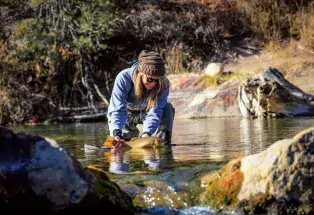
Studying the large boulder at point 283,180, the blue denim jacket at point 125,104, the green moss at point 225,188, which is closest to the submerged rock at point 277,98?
the blue denim jacket at point 125,104

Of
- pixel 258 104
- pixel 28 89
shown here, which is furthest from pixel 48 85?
pixel 258 104

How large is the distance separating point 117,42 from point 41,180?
15.7 meters

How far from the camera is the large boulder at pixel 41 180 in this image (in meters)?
3.86

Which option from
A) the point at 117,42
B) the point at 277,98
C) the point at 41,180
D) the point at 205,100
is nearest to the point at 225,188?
the point at 41,180

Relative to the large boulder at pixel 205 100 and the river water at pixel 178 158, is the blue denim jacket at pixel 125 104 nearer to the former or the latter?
the river water at pixel 178 158

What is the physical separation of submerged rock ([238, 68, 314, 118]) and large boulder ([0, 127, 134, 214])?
9597 millimetres

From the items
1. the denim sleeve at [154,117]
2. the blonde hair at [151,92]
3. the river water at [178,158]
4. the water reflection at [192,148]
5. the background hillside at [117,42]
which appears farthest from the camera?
the background hillside at [117,42]

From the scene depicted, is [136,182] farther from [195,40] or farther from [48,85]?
[195,40]

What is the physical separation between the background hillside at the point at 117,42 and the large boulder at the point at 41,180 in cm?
1142

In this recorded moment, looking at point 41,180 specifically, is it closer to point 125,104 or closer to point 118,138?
point 118,138

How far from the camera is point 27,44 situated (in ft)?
54.5

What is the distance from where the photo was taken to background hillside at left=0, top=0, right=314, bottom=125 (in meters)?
16.4

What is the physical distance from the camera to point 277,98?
13.2 m

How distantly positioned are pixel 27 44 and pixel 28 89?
1.28 metres
